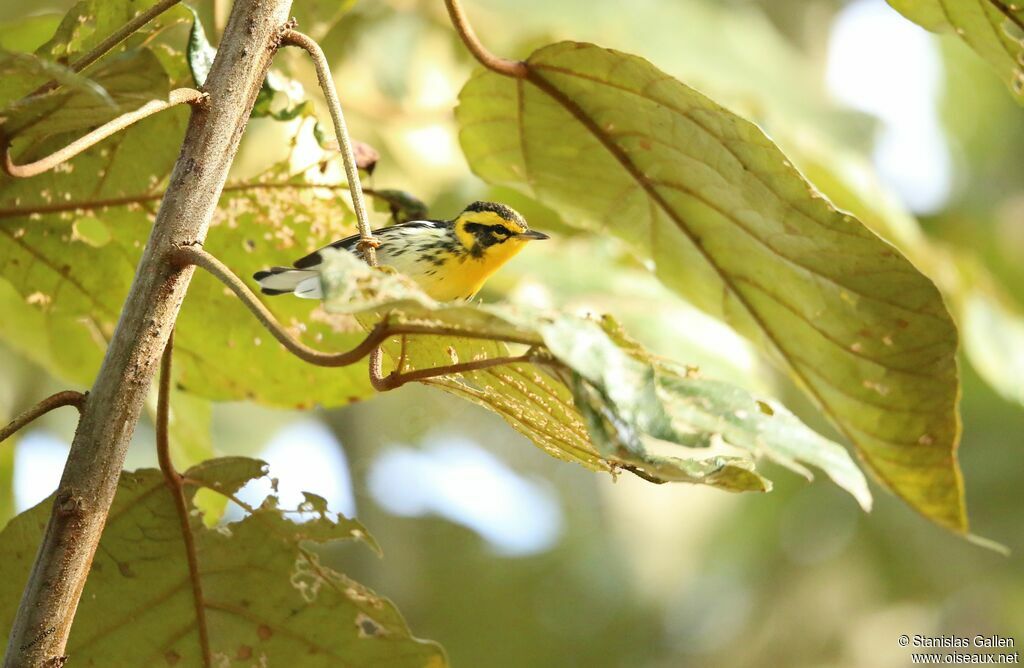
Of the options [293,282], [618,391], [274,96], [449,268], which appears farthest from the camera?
[449,268]

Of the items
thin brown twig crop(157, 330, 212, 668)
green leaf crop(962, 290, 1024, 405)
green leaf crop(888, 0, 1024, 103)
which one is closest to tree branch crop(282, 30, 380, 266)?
thin brown twig crop(157, 330, 212, 668)

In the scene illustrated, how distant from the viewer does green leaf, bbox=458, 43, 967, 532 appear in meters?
1.56

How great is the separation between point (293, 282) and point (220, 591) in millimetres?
583

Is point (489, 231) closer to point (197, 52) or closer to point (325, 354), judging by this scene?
point (197, 52)

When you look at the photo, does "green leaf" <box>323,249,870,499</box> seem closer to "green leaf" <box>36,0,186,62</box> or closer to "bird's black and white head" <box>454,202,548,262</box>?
"green leaf" <box>36,0,186,62</box>

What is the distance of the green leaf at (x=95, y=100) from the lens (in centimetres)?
118

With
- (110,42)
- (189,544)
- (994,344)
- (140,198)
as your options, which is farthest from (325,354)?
(994,344)

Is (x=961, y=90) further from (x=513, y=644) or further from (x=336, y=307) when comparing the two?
(x=336, y=307)

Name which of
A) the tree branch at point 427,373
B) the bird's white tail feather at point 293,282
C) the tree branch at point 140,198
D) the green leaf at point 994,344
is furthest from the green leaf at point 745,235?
the green leaf at point 994,344

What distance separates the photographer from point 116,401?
3.76 ft

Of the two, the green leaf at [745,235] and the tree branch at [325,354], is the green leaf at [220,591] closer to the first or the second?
the tree branch at [325,354]

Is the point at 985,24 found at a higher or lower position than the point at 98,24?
higher

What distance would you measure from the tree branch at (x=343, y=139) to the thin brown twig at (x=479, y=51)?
0.24 metres

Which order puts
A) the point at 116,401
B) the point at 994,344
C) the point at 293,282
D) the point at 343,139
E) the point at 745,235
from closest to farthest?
the point at 116,401, the point at 343,139, the point at 745,235, the point at 293,282, the point at 994,344
